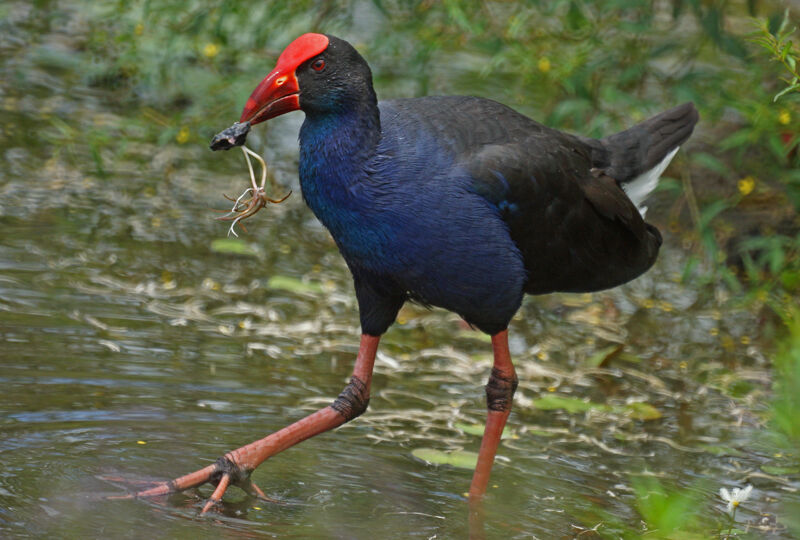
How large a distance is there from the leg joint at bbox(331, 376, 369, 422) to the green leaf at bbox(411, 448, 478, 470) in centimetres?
28

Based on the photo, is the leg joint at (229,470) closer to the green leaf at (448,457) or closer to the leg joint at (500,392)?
the green leaf at (448,457)

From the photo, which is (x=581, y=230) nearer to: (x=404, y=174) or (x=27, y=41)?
(x=404, y=174)

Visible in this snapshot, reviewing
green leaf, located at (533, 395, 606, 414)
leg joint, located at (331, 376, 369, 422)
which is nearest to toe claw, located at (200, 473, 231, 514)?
leg joint, located at (331, 376, 369, 422)

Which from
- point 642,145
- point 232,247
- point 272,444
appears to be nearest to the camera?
point 272,444

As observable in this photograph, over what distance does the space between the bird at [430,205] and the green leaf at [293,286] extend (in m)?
1.43

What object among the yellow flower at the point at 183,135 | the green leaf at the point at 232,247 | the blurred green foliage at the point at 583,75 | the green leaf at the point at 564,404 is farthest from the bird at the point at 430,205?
the yellow flower at the point at 183,135

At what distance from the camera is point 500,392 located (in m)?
3.81

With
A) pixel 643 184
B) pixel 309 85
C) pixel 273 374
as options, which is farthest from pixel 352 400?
pixel 643 184

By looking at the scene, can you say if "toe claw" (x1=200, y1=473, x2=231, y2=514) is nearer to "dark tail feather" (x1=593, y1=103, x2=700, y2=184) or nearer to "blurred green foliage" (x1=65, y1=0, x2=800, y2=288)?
"dark tail feather" (x1=593, y1=103, x2=700, y2=184)

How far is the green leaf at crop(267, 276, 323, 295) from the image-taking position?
5176 mm

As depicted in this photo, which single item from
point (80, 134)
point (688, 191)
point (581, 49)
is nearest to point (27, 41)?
point (80, 134)

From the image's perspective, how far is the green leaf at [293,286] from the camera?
17.0 feet

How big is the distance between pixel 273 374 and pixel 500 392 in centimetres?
96

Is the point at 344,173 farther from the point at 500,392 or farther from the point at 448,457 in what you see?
the point at 448,457
